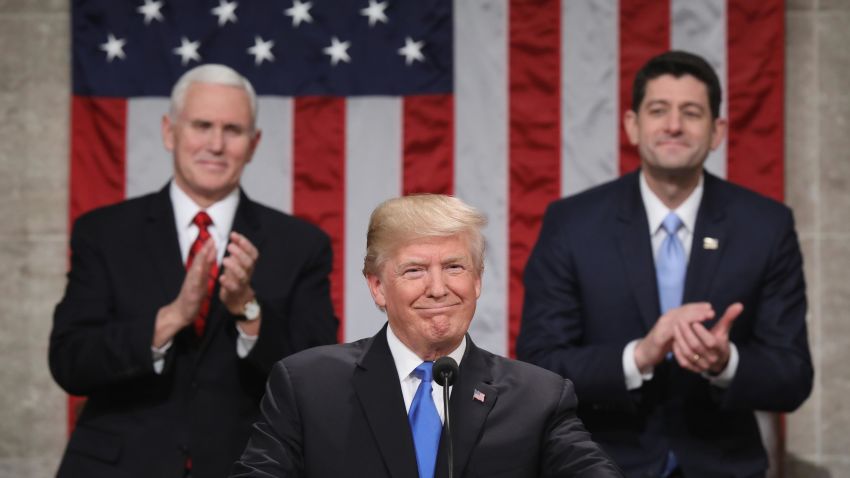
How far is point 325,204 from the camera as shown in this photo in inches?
182

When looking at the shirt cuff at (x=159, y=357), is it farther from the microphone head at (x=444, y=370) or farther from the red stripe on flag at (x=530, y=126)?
the red stripe on flag at (x=530, y=126)

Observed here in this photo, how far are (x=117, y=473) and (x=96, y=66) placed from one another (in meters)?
1.86

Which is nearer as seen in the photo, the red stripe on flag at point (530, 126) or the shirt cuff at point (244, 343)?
the shirt cuff at point (244, 343)

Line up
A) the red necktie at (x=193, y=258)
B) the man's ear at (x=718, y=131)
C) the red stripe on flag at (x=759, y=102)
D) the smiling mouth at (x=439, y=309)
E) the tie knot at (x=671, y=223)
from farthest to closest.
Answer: the red stripe on flag at (x=759, y=102) → the man's ear at (x=718, y=131) → the tie knot at (x=671, y=223) → the red necktie at (x=193, y=258) → the smiling mouth at (x=439, y=309)

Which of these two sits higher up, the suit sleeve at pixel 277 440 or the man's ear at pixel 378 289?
the man's ear at pixel 378 289

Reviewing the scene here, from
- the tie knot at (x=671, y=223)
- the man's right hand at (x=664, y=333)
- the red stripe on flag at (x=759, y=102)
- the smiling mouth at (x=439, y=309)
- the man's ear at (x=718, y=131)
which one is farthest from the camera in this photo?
the red stripe on flag at (x=759, y=102)

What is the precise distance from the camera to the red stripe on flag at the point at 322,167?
182 inches

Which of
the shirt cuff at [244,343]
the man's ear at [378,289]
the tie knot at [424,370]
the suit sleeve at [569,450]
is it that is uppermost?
the man's ear at [378,289]

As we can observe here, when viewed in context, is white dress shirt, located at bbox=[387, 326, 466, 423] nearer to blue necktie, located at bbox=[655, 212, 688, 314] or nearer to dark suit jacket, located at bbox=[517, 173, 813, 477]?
dark suit jacket, located at bbox=[517, 173, 813, 477]

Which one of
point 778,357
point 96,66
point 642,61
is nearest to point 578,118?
point 642,61

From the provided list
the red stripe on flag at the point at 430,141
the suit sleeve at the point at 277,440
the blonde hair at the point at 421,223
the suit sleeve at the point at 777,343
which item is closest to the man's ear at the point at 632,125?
the suit sleeve at the point at 777,343

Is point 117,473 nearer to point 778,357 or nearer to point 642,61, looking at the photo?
point 778,357

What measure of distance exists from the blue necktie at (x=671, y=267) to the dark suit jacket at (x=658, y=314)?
0.14 ft

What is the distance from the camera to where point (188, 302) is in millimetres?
3174
